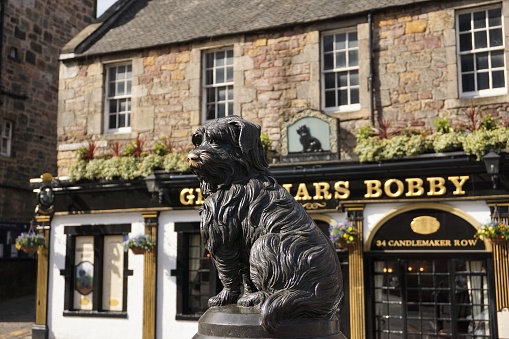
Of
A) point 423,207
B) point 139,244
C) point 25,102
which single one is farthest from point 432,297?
point 25,102

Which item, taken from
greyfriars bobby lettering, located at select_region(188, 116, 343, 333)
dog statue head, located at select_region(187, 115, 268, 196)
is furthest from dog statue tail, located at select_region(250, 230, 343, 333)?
dog statue head, located at select_region(187, 115, 268, 196)

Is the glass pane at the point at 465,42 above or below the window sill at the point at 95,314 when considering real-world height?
above

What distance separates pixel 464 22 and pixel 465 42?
36 cm

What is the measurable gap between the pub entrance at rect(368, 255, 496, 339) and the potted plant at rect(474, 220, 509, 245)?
0.53 metres

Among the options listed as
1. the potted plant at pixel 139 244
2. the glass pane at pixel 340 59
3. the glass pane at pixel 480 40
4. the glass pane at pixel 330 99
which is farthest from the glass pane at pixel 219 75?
the glass pane at pixel 480 40

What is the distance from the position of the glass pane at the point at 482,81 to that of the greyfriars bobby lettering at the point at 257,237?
813 cm

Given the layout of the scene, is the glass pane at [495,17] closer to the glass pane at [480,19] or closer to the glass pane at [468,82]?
the glass pane at [480,19]

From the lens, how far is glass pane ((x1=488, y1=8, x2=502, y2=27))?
10781 mm

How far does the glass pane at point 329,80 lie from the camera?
11.9 m

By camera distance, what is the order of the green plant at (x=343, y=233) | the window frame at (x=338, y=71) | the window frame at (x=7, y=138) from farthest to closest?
the window frame at (x=7, y=138) → the window frame at (x=338, y=71) → the green plant at (x=343, y=233)

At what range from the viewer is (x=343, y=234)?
10.4 metres

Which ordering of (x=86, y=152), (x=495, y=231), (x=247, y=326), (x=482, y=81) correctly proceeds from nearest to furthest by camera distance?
(x=247, y=326) < (x=495, y=231) < (x=482, y=81) < (x=86, y=152)

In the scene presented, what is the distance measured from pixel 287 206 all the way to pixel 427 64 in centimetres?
826

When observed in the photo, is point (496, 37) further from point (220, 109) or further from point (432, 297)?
point (220, 109)
